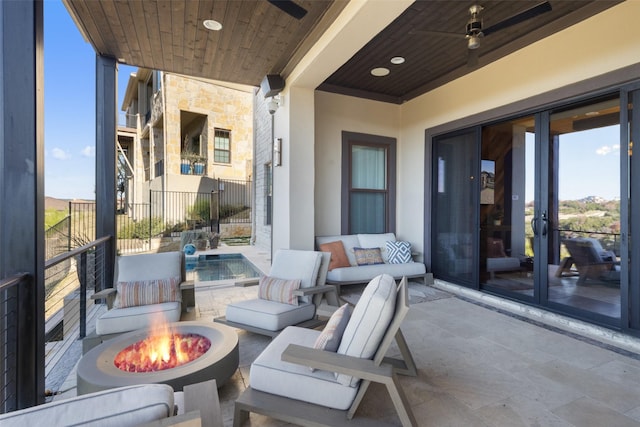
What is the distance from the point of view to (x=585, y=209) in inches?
137

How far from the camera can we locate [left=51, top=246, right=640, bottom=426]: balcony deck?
77.8 inches

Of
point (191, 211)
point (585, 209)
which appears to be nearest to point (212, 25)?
point (585, 209)

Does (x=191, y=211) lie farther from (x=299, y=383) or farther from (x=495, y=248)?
(x=299, y=383)

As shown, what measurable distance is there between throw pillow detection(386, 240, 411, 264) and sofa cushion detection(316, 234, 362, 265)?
1.74 ft

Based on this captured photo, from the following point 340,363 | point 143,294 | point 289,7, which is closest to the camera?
point 340,363

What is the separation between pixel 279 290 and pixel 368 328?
5.44 feet

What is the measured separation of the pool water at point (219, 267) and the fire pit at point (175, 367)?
128 inches

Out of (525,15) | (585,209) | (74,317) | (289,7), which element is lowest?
(74,317)

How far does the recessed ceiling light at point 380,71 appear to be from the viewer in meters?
4.73

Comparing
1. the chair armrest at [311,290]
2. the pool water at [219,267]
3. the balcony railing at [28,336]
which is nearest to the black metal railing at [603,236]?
the chair armrest at [311,290]

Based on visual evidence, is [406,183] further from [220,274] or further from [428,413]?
[428,413]

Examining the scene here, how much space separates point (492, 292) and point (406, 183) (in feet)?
7.58

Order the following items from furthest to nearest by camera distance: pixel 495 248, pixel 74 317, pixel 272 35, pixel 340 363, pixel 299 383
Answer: pixel 495 248, pixel 74 317, pixel 272 35, pixel 299 383, pixel 340 363

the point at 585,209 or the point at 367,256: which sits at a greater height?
the point at 585,209
